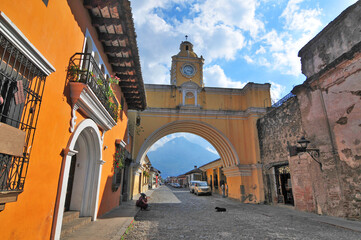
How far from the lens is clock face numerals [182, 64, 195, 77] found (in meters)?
19.4

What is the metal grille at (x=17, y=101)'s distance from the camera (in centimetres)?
261

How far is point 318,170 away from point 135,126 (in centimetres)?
1149

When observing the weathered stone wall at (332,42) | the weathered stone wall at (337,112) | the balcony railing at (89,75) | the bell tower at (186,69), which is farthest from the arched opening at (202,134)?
the balcony railing at (89,75)

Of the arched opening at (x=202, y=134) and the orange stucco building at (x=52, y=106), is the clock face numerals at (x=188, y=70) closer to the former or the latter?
the arched opening at (x=202, y=134)

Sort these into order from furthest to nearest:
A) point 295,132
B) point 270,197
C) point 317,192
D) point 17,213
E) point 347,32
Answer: point 270,197
point 295,132
point 317,192
point 347,32
point 17,213

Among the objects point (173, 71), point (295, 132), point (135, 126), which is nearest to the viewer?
point (295, 132)

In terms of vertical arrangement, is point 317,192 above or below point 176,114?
below

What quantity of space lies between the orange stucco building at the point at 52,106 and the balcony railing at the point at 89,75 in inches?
1.0

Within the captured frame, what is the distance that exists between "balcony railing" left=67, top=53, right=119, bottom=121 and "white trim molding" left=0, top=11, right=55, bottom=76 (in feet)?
2.99

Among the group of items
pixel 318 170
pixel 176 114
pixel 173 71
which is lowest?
pixel 318 170

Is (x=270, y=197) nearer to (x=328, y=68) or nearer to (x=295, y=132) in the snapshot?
(x=295, y=132)

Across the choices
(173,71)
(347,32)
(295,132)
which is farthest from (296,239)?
(173,71)

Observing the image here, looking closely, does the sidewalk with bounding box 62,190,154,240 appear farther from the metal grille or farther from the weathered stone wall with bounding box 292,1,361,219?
the weathered stone wall with bounding box 292,1,361,219

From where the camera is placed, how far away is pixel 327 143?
7785mm
